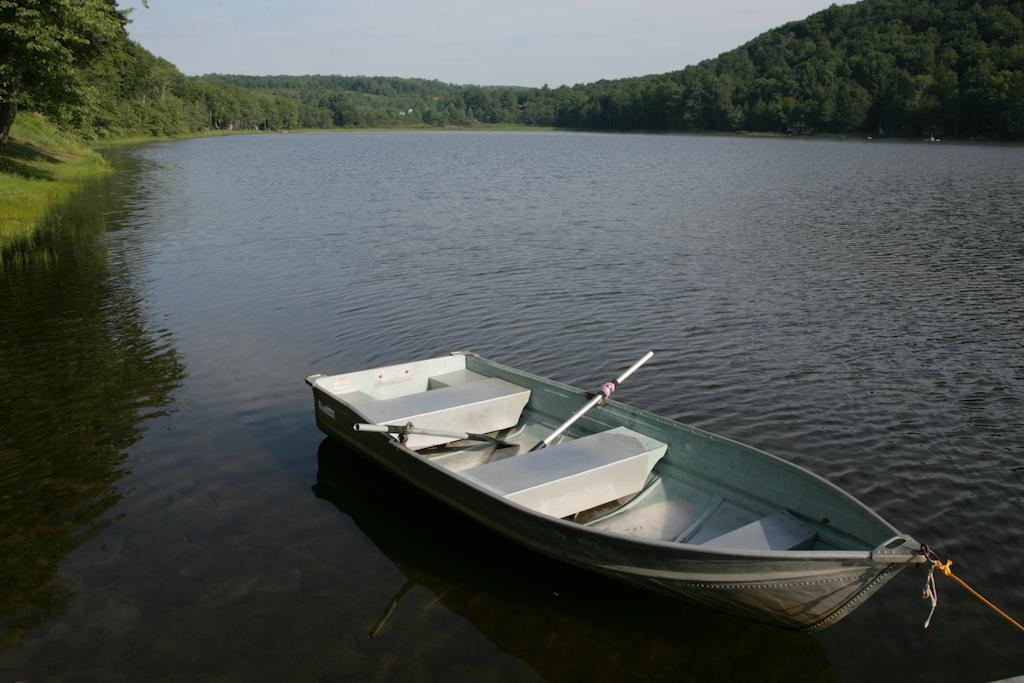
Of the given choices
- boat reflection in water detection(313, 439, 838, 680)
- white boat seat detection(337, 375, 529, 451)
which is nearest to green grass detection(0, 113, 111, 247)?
white boat seat detection(337, 375, 529, 451)

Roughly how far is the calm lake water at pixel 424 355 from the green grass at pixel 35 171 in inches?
60.9

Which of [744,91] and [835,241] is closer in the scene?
[835,241]

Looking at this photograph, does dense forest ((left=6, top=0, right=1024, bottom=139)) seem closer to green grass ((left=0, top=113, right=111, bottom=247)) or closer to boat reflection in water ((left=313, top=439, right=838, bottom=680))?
green grass ((left=0, top=113, right=111, bottom=247))

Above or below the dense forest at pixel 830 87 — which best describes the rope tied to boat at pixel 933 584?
below

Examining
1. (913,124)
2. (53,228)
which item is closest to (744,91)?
(913,124)

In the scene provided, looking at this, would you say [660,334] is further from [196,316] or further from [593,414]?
[196,316]

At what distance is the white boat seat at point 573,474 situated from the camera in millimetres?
8844

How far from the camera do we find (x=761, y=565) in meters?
6.86

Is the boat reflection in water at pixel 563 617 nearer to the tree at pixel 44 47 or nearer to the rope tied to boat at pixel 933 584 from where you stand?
the rope tied to boat at pixel 933 584

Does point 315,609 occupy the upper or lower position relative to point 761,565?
lower

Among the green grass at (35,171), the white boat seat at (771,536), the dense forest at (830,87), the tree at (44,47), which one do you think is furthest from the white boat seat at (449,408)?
the dense forest at (830,87)

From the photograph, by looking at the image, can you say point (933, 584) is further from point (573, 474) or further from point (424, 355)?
point (424, 355)

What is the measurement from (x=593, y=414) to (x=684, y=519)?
7.76ft

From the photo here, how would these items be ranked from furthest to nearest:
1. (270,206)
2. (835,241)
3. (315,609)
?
1. (270,206)
2. (835,241)
3. (315,609)
